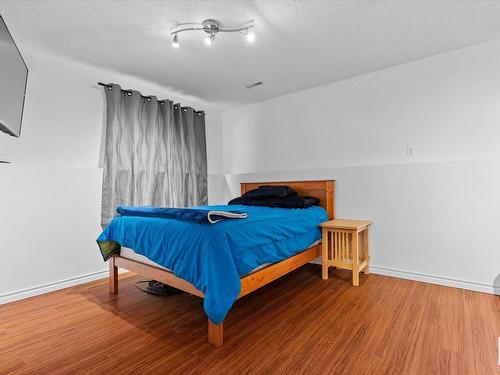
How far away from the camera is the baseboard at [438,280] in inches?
94.4

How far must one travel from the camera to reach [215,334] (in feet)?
5.38

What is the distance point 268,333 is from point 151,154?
2570mm

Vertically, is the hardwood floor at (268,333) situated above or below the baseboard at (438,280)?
below

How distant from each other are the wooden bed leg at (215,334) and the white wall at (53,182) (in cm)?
193

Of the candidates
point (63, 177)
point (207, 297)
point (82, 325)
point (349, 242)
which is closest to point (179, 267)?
point (207, 297)

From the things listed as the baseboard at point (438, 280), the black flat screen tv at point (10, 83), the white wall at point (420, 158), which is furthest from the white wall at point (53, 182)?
the baseboard at point (438, 280)

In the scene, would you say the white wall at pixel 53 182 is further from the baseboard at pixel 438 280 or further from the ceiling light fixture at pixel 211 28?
the baseboard at pixel 438 280

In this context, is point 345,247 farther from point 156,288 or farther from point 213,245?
point 156,288

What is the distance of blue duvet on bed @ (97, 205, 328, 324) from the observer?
1609 millimetres

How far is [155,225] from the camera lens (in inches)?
79.5

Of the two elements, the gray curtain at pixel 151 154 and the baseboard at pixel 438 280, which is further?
the gray curtain at pixel 151 154

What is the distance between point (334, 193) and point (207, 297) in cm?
223

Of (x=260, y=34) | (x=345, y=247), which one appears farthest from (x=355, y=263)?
(x=260, y=34)

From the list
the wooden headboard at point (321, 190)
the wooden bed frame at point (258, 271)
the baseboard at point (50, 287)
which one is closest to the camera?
the wooden bed frame at point (258, 271)
